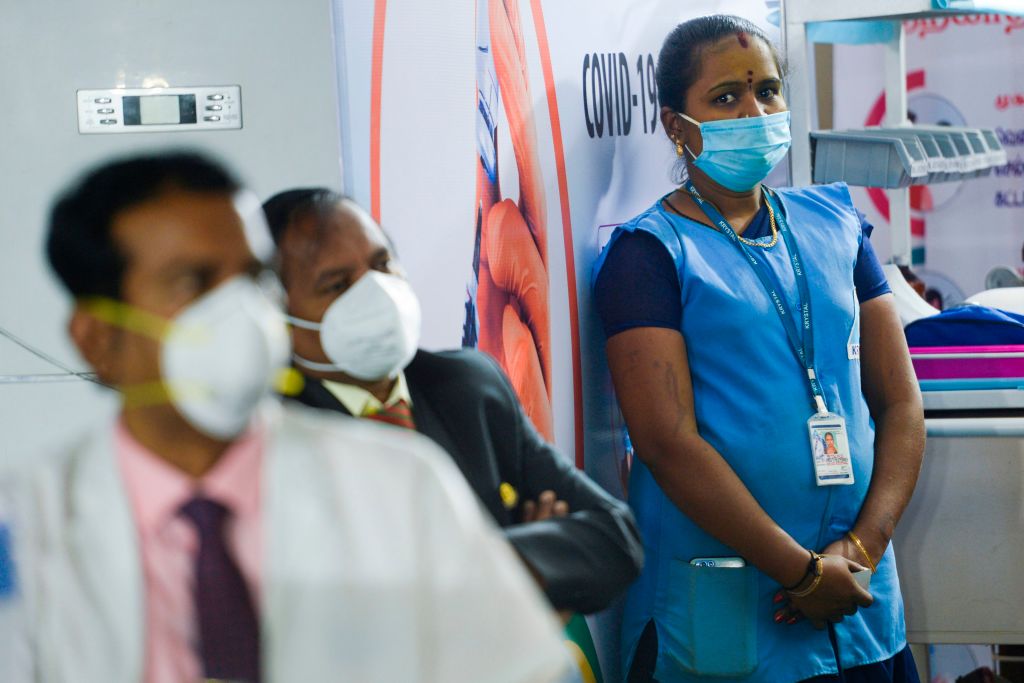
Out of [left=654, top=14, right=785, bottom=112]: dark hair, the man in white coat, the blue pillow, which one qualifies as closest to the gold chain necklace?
[left=654, top=14, right=785, bottom=112]: dark hair

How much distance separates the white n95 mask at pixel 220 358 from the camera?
75cm

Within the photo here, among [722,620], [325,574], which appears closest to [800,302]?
[722,620]

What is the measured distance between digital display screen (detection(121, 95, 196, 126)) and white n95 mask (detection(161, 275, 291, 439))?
0.21 meters

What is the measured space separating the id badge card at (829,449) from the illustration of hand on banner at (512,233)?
16.6 inches

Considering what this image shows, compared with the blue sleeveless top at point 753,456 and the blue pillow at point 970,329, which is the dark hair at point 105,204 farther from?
the blue pillow at point 970,329

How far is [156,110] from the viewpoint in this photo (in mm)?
924

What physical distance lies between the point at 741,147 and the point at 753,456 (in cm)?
48

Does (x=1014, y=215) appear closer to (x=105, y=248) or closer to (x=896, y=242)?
(x=896, y=242)

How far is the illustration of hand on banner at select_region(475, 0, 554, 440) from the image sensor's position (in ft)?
A: 4.86

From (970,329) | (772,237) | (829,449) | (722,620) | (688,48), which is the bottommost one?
(722,620)

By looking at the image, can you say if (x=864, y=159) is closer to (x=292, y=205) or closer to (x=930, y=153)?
(x=930, y=153)

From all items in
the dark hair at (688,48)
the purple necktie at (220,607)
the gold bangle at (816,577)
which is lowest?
the gold bangle at (816,577)

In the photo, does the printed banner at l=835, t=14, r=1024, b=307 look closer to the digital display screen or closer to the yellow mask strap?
the digital display screen

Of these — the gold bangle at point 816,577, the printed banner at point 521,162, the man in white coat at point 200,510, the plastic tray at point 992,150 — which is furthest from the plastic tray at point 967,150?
the man in white coat at point 200,510
